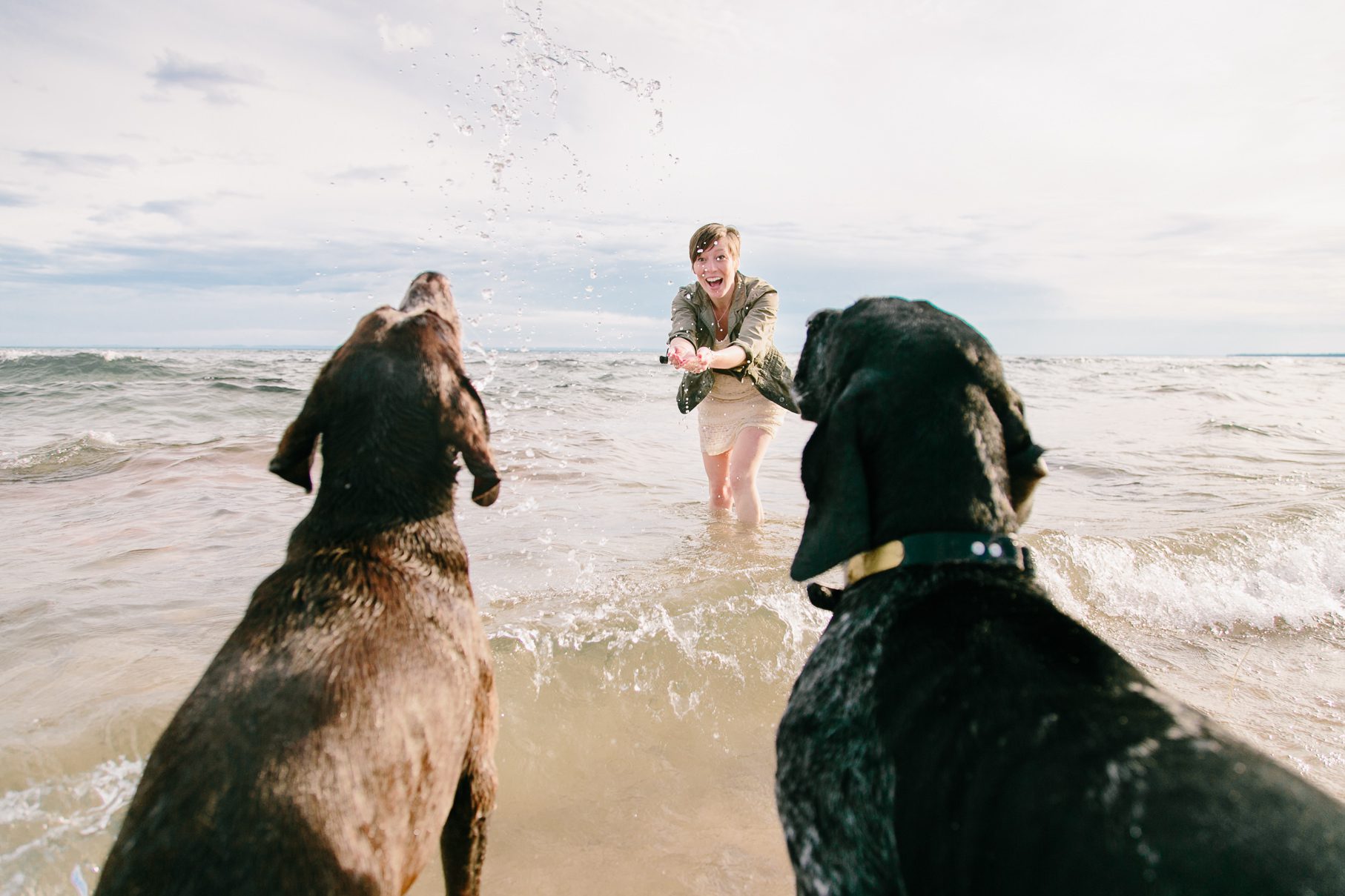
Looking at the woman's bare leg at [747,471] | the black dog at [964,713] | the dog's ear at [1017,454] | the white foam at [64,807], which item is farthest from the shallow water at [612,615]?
the dog's ear at [1017,454]

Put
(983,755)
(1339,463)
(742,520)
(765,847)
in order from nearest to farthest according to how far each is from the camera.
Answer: (983,755) → (765,847) → (742,520) → (1339,463)

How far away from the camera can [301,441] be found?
3.10 m

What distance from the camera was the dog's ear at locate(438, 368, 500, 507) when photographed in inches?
121

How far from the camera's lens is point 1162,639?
576cm

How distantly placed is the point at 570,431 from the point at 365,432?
36.6 feet

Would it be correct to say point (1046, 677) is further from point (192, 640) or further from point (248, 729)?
point (192, 640)

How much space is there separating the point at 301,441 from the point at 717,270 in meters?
4.69

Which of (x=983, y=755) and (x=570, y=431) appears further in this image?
(x=570, y=431)

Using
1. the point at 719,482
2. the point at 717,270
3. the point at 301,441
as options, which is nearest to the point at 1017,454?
the point at 301,441

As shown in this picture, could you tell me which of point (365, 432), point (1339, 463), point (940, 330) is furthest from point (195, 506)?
point (1339, 463)

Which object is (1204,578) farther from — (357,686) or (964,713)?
(357,686)

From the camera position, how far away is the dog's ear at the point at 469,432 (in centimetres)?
308

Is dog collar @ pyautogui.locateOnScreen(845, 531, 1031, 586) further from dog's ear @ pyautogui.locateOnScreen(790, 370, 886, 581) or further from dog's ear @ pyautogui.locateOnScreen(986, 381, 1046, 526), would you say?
dog's ear @ pyautogui.locateOnScreen(986, 381, 1046, 526)

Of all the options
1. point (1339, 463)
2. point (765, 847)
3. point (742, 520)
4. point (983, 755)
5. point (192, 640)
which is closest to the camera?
point (983, 755)
